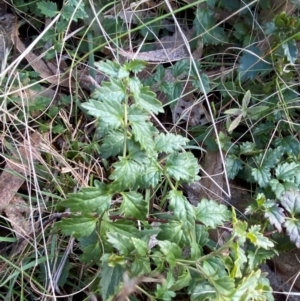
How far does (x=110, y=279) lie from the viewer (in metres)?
1.18

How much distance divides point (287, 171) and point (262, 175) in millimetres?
66

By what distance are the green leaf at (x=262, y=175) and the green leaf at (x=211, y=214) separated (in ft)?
0.73

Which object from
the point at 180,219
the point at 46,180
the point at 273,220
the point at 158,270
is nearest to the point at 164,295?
the point at 158,270

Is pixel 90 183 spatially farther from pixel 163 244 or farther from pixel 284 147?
pixel 284 147

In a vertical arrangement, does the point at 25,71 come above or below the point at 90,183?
above

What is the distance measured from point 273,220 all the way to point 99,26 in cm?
73

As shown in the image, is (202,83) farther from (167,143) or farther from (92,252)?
(92,252)

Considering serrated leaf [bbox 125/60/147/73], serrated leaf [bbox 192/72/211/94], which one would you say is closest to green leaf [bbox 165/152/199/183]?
serrated leaf [bbox 125/60/147/73]

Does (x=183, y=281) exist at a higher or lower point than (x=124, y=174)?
lower

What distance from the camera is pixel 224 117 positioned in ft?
5.01

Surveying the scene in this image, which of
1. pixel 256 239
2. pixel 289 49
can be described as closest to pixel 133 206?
pixel 256 239

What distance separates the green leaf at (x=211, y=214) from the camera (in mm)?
1191

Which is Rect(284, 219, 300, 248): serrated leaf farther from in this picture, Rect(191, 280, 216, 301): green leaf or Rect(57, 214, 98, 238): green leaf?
Rect(57, 214, 98, 238): green leaf

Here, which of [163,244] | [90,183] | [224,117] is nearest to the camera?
[163,244]
